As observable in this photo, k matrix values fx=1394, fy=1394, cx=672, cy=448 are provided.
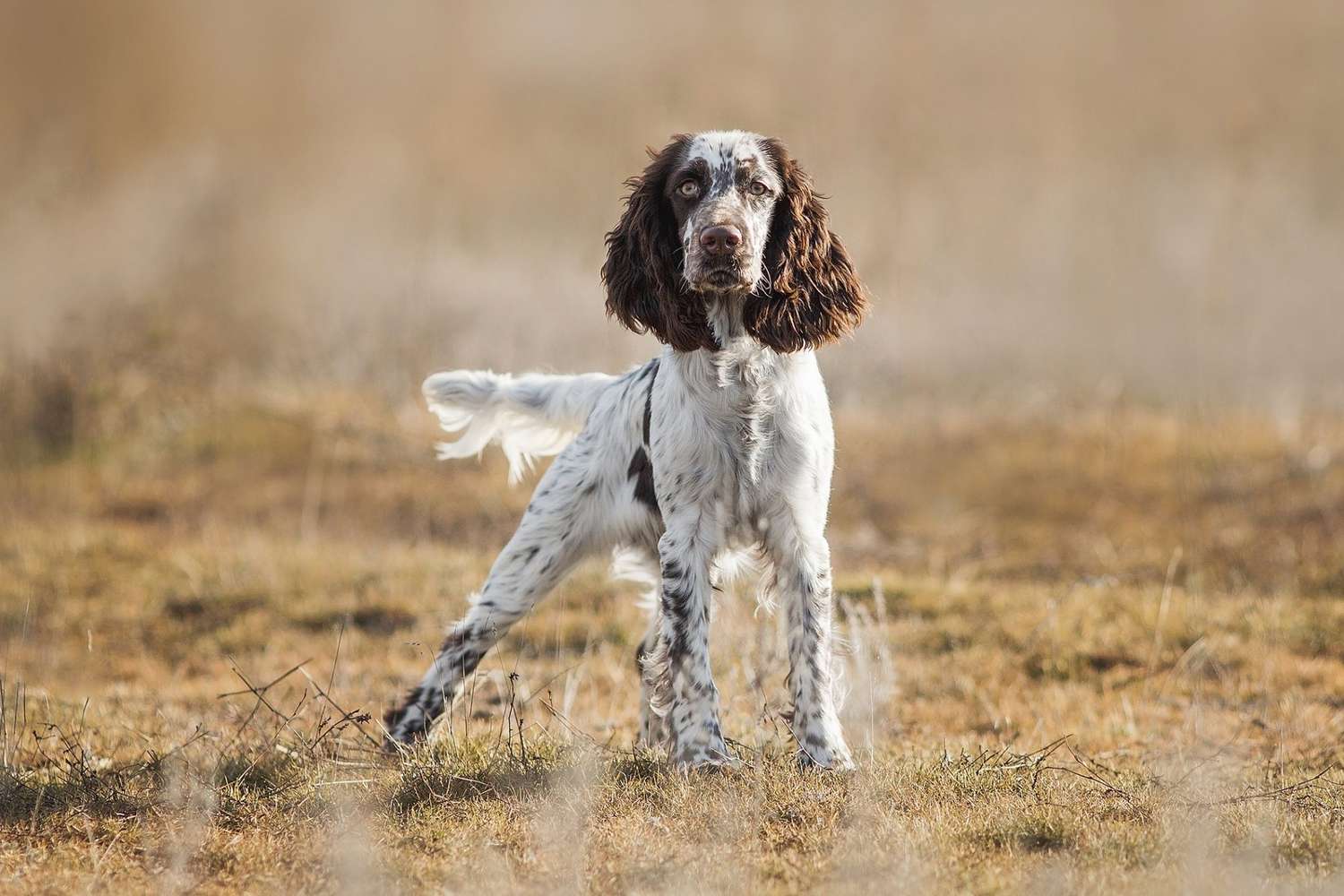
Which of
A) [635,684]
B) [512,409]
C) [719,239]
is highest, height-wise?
[719,239]

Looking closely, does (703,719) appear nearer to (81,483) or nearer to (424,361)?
(81,483)

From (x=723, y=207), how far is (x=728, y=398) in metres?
0.60

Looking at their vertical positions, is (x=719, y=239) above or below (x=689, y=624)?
above

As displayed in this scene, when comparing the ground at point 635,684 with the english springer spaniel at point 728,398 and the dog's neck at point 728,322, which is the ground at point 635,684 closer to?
the english springer spaniel at point 728,398

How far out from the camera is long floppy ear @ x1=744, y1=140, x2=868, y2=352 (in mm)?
4438

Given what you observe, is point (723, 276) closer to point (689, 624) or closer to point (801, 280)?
point (801, 280)

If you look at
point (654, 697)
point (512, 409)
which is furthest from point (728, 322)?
point (512, 409)

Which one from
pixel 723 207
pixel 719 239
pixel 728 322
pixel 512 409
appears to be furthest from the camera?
pixel 512 409

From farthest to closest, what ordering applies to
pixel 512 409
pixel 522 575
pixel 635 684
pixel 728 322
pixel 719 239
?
pixel 635 684, pixel 512 409, pixel 522 575, pixel 728 322, pixel 719 239

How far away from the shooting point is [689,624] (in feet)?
14.4

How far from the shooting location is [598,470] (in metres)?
5.00

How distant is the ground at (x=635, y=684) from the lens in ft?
11.3

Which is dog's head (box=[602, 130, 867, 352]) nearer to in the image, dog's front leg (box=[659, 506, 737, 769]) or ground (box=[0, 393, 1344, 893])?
dog's front leg (box=[659, 506, 737, 769])

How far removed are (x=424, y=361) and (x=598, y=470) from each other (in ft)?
32.1
